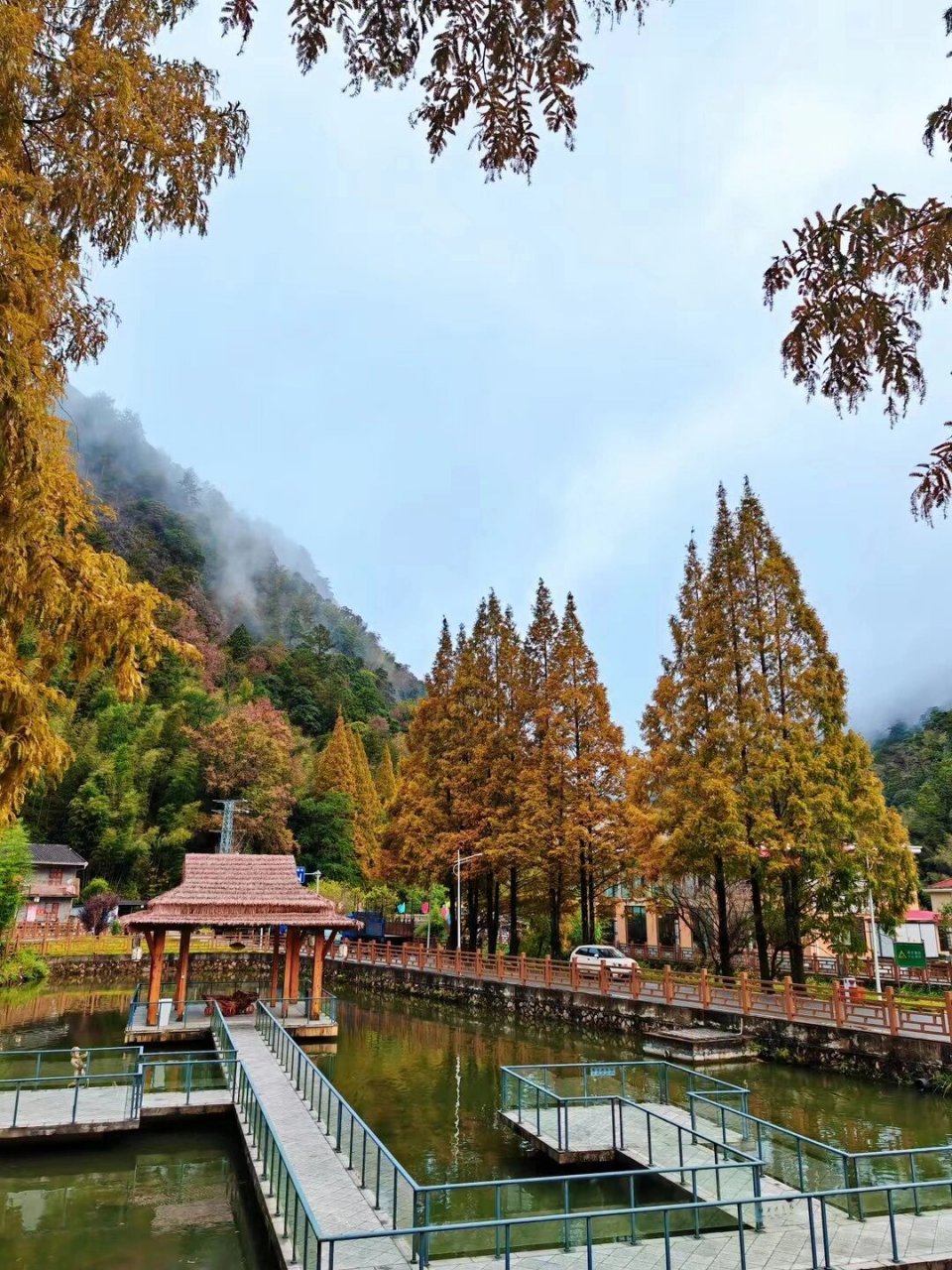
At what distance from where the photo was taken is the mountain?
353 feet

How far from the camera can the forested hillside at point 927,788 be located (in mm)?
57562

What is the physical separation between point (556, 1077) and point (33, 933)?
36513 millimetres

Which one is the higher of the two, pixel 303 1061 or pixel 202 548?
pixel 202 548

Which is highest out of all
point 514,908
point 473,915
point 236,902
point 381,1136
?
point 236,902

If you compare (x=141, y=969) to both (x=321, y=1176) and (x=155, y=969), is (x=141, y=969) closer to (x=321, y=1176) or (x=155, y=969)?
(x=155, y=969)

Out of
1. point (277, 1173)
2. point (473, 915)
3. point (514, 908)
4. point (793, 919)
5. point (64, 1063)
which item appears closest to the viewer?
point (277, 1173)

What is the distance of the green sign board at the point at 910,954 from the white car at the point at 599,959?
7316 millimetres

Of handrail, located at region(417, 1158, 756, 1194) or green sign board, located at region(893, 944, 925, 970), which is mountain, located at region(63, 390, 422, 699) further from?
handrail, located at region(417, 1158, 756, 1194)

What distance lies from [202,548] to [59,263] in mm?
124818

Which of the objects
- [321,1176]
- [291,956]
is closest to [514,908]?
[291,956]

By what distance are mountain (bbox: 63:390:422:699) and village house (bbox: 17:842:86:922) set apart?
49433 millimetres

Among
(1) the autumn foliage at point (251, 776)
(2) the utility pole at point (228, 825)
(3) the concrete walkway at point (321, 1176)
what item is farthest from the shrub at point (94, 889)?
(3) the concrete walkway at point (321, 1176)

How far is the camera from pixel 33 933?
4156 centimetres

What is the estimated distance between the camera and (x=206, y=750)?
188ft
